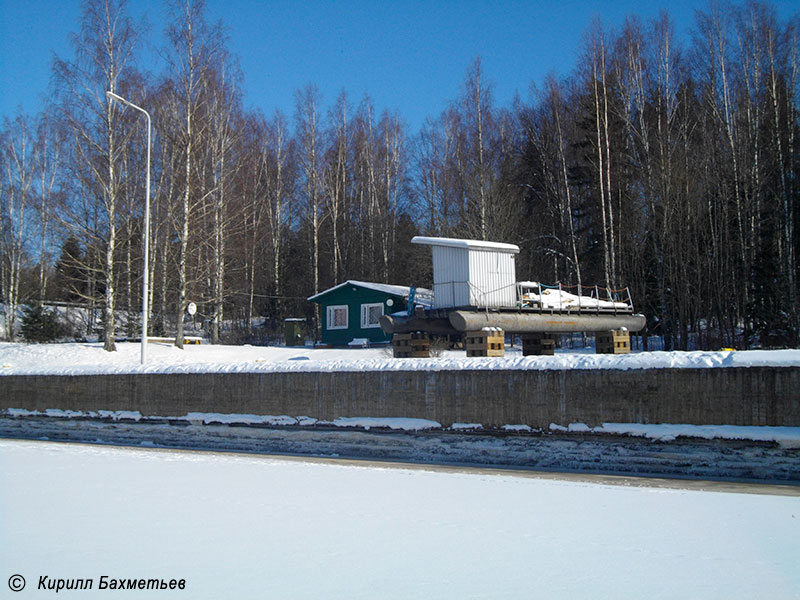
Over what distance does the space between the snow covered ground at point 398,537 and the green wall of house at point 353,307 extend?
2625cm

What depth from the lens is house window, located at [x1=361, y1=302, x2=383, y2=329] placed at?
36281 mm

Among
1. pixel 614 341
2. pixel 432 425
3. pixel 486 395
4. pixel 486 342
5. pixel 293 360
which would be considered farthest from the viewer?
pixel 293 360

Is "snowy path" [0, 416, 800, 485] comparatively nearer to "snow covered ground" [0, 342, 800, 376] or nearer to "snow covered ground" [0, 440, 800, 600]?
"snow covered ground" [0, 342, 800, 376]

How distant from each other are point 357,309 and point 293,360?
1529 centimetres

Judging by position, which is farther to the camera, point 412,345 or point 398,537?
point 412,345

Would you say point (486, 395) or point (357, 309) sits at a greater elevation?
point (357, 309)

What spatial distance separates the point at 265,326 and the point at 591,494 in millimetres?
44331

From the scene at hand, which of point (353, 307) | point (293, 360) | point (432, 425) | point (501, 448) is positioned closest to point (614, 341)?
point (432, 425)

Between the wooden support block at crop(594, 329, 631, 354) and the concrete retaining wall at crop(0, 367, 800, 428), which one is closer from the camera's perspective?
the concrete retaining wall at crop(0, 367, 800, 428)

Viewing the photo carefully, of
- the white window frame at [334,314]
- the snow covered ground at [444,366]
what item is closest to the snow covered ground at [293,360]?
the snow covered ground at [444,366]

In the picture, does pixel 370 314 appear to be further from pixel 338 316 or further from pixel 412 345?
pixel 412 345

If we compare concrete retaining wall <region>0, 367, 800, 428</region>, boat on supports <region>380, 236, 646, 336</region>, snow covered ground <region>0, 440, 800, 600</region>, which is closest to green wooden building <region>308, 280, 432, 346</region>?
boat on supports <region>380, 236, 646, 336</region>

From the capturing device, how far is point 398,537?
19.7ft

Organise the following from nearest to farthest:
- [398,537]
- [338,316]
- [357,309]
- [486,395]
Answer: [398,537], [486,395], [357,309], [338,316]
